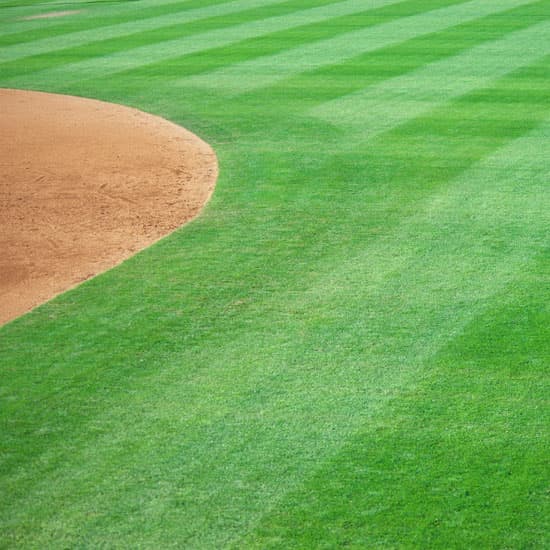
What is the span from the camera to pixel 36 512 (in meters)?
4.63

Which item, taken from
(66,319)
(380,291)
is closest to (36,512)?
(66,319)

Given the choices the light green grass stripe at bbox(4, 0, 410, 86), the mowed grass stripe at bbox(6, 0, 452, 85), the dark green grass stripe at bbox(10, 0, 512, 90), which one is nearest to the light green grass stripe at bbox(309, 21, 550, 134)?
the dark green grass stripe at bbox(10, 0, 512, 90)

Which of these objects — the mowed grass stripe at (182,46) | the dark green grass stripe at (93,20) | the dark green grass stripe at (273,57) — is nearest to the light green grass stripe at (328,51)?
the dark green grass stripe at (273,57)

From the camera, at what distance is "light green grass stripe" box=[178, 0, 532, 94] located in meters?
14.2

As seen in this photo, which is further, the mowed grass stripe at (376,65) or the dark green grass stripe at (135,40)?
the dark green grass stripe at (135,40)

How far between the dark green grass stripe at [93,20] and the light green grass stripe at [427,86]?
28.4ft

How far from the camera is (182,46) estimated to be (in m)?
17.1

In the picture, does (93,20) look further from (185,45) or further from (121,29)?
(185,45)

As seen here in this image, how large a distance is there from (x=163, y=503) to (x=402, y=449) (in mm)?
1291

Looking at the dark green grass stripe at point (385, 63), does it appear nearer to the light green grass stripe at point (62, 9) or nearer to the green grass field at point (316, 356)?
the green grass field at point (316, 356)

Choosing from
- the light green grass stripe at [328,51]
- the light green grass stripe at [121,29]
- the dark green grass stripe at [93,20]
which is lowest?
the light green grass stripe at [328,51]

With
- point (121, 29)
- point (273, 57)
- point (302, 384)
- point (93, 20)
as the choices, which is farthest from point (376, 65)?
point (302, 384)

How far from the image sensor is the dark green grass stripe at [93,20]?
63.6 ft

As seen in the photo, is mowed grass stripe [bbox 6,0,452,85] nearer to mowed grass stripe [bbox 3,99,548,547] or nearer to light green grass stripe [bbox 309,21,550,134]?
light green grass stripe [bbox 309,21,550,134]
